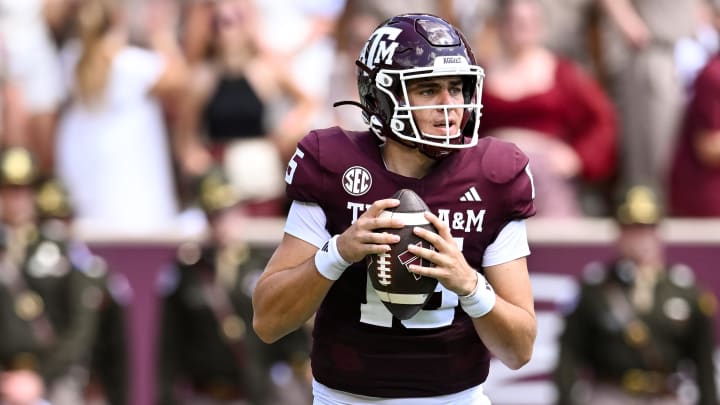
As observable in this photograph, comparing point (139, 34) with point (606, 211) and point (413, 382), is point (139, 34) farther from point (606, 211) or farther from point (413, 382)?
point (413, 382)

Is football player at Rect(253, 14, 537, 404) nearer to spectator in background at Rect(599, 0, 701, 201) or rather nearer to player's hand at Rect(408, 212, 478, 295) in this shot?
player's hand at Rect(408, 212, 478, 295)

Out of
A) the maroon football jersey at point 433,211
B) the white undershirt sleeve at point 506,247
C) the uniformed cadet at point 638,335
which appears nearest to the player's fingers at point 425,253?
the maroon football jersey at point 433,211

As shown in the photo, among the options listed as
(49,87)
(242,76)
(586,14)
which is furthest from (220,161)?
(586,14)

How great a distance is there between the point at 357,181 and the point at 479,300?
0.46 meters

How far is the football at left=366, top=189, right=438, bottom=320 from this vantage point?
374 cm

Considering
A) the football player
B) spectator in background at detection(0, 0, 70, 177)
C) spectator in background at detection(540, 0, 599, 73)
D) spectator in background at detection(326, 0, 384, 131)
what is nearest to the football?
the football player

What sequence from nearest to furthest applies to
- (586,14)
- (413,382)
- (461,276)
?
(461,276), (413,382), (586,14)

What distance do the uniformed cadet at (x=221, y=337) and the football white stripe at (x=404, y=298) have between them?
4.11 meters

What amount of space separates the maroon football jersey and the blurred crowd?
379 cm

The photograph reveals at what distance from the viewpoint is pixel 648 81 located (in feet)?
26.5

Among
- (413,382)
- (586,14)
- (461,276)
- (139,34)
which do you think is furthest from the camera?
(139,34)

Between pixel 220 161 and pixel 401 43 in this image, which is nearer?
pixel 401 43

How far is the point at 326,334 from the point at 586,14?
15.0ft

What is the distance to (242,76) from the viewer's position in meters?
8.35
